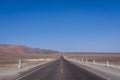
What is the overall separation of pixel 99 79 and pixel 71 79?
2.29 metres

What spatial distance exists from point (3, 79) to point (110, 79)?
28.3 feet

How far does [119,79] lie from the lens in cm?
1958

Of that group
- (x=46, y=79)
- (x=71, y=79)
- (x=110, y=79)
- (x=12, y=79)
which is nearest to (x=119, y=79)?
(x=110, y=79)

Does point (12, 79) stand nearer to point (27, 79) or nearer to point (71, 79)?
point (27, 79)

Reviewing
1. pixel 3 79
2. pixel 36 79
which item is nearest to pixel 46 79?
pixel 36 79

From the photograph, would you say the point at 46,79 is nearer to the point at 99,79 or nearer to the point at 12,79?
the point at 12,79

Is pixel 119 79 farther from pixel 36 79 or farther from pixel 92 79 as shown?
pixel 36 79

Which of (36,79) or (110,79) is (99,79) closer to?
(110,79)

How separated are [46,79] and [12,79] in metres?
2.79

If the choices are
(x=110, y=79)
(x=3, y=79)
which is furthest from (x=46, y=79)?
(x=110, y=79)

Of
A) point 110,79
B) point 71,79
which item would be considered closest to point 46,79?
point 71,79

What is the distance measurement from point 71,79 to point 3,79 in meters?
5.50

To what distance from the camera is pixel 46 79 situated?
19.3 meters

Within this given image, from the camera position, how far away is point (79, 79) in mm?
19266
